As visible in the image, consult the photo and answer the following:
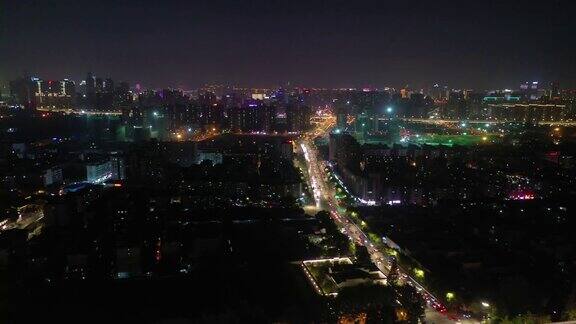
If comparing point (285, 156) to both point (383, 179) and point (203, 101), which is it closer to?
point (383, 179)

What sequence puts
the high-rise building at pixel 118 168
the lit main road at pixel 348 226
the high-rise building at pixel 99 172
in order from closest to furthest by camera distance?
the lit main road at pixel 348 226
the high-rise building at pixel 99 172
the high-rise building at pixel 118 168

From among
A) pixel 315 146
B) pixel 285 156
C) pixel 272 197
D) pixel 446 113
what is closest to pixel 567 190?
pixel 272 197

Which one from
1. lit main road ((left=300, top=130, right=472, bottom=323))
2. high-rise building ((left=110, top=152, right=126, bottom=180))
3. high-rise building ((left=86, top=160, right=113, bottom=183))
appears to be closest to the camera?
lit main road ((left=300, top=130, right=472, bottom=323))

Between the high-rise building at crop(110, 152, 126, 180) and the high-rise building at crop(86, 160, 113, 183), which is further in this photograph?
the high-rise building at crop(110, 152, 126, 180)

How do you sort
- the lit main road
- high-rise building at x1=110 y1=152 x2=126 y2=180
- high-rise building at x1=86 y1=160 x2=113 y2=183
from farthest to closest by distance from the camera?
1. high-rise building at x1=110 y1=152 x2=126 y2=180
2. high-rise building at x1=86 y1=160 x2=113 y2=183
3. the lit main road

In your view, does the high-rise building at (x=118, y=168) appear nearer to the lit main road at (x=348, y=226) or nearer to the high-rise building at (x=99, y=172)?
the high-rise building at (x=99, y=172)

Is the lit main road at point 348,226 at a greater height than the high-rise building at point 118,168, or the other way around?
the high-rise building at point 118,168

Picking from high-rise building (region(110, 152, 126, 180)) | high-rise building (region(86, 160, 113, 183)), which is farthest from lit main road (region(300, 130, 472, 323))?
Result: high-rise building (region(86, 160, 113, 183))

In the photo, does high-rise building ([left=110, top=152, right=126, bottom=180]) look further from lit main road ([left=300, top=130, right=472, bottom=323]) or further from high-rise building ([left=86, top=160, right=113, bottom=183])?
lit main road ([left=300, top=130, right=472, bottom=323])

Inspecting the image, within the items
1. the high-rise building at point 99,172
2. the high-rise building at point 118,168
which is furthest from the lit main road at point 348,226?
the high-rise building at point 99,172
